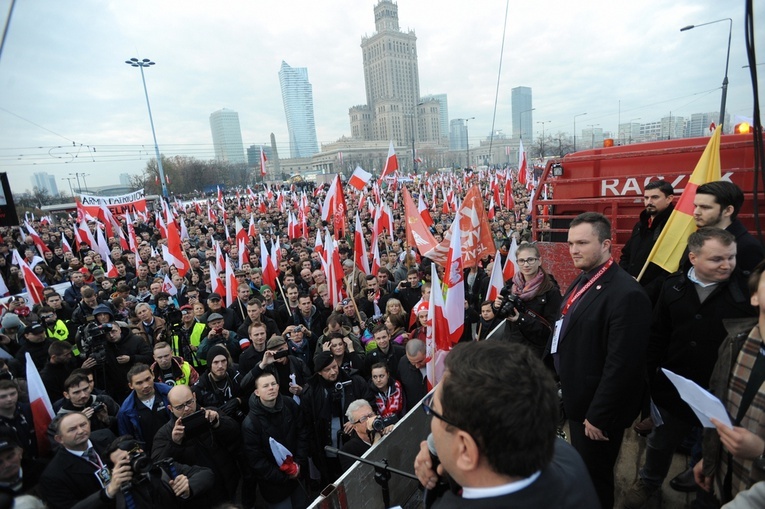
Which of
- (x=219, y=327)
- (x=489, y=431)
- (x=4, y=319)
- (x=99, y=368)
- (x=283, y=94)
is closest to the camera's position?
(x=489, y=431)

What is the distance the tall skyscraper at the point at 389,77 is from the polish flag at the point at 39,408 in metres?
105

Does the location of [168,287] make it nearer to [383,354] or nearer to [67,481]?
[383,354]

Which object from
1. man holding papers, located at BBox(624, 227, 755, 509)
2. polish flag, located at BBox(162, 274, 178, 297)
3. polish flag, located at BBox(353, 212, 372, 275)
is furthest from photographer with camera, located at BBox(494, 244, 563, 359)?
polish flag, located at BBox(162, 274, 178, 297)

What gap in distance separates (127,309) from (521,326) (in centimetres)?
714

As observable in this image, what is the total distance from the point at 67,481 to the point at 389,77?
124915 mm

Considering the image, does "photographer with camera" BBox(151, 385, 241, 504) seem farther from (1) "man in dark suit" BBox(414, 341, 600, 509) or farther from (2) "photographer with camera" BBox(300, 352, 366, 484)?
(1) "man in dark suit" BBox(414, 341, 600, 509)

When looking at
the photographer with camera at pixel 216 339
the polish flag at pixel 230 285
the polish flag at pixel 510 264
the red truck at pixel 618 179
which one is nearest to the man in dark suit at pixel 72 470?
the photographer with camera at pixel 216 339

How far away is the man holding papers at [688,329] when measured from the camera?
8.45 ft

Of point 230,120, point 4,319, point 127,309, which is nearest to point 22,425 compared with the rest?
point 4,319

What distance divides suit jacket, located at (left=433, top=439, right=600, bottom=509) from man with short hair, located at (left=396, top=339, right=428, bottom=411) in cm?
298

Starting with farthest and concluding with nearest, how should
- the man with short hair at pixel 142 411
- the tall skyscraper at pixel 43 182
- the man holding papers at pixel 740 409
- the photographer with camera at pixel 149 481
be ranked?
the tall skyscraper at pixel 43 182, the man with short hair at pixel 142 411, the photographer with camera at pixel 149 481, the man holding papers at pixel 740 409

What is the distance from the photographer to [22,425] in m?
3.62

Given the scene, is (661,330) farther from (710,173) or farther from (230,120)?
(230,120)

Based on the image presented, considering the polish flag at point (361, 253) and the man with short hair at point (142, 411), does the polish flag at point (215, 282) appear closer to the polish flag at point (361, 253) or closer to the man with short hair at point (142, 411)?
the polish flag at point (361, 253)
